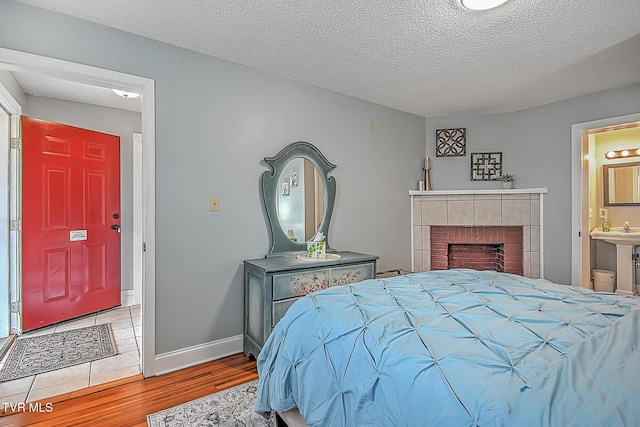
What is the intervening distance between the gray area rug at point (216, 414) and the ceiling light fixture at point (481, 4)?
2.54 meters

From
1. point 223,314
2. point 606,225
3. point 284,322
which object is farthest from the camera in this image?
point 606,225

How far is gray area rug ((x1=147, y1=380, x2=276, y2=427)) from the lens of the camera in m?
1.86

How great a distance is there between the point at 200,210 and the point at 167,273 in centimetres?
52

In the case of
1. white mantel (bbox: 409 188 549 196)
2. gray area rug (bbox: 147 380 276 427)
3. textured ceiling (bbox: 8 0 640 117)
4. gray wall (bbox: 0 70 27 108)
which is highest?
textured ceiling (bbox: 8 0 640 117)

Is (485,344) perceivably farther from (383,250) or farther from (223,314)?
(383,250)

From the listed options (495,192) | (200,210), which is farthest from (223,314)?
(495,192)

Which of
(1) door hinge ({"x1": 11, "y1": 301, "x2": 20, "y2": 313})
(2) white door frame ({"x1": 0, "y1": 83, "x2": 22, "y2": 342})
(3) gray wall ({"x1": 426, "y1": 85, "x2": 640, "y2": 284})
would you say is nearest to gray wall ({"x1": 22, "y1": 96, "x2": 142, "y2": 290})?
(2) white door frame ({"x1": 0, "y1": 83, "x2": 22, "y2": 342})

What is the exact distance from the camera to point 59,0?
197cm

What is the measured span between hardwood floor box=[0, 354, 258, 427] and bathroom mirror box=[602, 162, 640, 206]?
514 centimetres

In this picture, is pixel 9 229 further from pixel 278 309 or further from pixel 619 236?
pixel 619 236

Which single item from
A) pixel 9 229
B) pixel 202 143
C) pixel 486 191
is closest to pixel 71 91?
pixel 9 229

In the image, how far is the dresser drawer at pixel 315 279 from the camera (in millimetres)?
2521

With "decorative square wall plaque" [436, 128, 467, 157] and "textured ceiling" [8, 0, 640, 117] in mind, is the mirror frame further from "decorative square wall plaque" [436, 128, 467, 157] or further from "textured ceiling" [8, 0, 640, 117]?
"decorative square wall plaque" [436, 128, 467, 157]

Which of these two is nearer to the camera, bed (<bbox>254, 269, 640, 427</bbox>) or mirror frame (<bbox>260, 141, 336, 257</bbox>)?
bed (<bbox>254, 269, 640, 427</bbox>)
